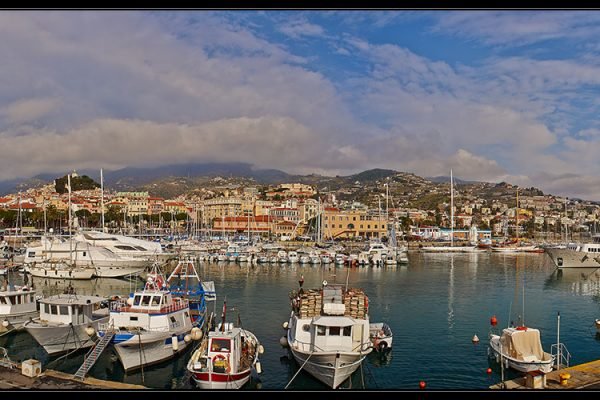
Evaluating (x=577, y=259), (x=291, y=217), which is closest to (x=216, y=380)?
(x=577, y=259)

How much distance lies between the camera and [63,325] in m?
12.0

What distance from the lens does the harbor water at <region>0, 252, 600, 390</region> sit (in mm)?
11086

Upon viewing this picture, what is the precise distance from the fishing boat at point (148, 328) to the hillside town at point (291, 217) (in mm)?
20753

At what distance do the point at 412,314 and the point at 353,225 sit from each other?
44.3m

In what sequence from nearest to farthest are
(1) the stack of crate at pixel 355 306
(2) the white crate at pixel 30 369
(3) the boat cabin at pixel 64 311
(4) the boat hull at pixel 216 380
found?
1. (2) the white crate at pixel 30 369
2. (4) the boat hull at pixel 216 380
3. (1) the stack of crate at pixel 355 306
4. (3) the boat cabin at pixel 64 311

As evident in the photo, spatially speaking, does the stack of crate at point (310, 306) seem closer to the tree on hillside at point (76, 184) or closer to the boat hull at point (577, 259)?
the boat hull at point (577, 259)

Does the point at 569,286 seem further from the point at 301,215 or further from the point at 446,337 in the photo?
the point at 301,215

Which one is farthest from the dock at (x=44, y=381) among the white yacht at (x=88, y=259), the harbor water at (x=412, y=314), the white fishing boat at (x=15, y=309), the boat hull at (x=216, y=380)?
the white yacht at (x=88, y=259)

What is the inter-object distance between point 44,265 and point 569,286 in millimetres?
25327

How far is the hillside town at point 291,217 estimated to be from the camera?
61469mm

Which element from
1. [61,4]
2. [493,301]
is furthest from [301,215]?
[61,4]

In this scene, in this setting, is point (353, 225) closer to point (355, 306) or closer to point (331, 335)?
point (355, 306)

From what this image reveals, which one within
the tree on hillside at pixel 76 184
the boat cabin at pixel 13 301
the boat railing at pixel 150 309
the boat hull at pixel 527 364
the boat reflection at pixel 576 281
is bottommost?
the boat reflection at pixel 576 281

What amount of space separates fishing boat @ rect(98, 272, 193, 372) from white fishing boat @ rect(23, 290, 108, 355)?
665 millimetres
